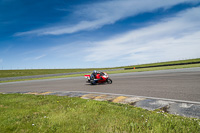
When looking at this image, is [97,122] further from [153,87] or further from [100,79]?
[100,79]

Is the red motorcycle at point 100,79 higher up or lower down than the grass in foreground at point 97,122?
higher up

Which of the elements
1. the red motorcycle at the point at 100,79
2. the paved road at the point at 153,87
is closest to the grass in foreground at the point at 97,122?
the paved road at the point at 153,87

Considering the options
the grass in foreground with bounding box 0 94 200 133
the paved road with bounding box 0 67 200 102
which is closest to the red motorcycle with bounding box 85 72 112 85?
the paved road with bounding box 0 67 200 102

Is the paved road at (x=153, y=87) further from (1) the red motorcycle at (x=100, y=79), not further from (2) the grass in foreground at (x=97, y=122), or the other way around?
(2) the grass in foreground at (x=97, y=122)

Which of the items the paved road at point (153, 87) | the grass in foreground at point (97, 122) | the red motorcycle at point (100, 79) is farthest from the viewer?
the red motorcycle at point (100, 79)

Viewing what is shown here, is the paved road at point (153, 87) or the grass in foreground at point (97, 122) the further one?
the paved road at point (153, 87)

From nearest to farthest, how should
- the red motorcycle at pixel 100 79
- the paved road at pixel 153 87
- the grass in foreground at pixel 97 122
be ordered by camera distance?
the grass in foreground at pixel 97 122 → the paved road at pixel 153 87 → the red motorcycle at pixel 100 79

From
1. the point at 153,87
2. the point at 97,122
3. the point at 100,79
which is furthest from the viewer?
the point at 100,79

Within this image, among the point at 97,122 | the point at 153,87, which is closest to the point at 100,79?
the point at 153,87

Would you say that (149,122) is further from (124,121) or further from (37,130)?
(37,130)

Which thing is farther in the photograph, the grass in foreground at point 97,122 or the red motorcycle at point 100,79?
the red motorcycle at point 100,79

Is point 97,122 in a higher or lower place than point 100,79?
lower

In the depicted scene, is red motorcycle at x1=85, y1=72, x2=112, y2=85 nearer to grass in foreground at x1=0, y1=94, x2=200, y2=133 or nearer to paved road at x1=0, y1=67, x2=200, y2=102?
paved road at x1=0, y1=67, x2=200, y2=102

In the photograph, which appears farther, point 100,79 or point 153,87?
point 100,79
